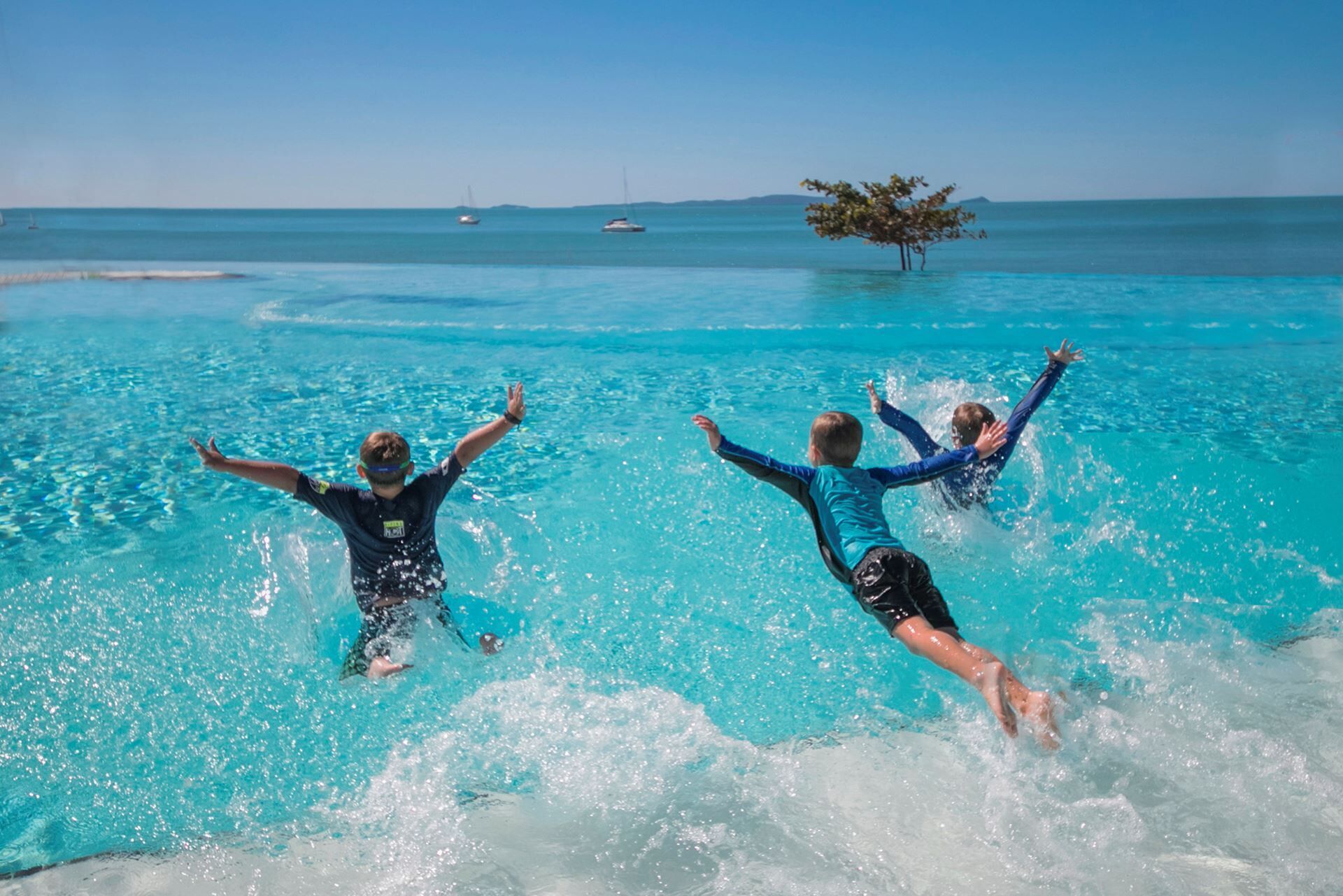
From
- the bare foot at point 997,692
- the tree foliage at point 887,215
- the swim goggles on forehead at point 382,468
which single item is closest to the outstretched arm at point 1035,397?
the bare foot at point 997,692

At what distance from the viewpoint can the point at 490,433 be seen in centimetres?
499

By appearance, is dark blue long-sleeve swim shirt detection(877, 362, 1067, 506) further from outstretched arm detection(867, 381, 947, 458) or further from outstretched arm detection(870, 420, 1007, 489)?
outstretched arm detection(870, 420, 1007, 489)

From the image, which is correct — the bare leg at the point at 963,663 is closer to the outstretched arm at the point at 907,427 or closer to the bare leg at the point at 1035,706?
the bare leg at the point at 1035,706

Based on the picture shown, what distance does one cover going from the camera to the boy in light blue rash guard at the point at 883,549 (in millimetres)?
3762

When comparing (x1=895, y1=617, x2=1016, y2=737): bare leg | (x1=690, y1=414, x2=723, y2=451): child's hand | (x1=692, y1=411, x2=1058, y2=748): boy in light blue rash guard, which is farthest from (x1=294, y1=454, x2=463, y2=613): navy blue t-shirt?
(x1=895, y1=617, x2=1016, y2=737): bare leg

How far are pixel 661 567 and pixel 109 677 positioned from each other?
3400 mm

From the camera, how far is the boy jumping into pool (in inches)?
180

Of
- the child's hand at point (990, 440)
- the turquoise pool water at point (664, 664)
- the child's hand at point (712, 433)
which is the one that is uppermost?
the child's hand at point (712, 433)

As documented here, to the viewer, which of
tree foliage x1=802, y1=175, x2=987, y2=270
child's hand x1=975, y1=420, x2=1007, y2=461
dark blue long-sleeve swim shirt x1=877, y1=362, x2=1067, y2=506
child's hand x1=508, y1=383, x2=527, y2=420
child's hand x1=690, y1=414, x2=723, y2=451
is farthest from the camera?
tree foliage x1=802, y1=175, x2=987, y2=270

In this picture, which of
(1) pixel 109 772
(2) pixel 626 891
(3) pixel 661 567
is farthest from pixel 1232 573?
(1) pixel 109 772

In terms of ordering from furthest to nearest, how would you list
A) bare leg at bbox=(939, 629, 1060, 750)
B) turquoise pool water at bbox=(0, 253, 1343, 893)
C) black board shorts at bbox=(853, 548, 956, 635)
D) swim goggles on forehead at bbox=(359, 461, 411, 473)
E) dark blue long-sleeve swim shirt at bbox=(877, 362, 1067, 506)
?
dark blue long-sleeve swim shirt at bbox=(877, 362, 1067, 506), swim goggles on forehead at bbox=(359, 461, 411, 473), black board shorts at bbox=(853, 548, 956, 635), turquoise pool water at bbox=(0, 253, 1343, 893), bare leg at bbox=(939, 629, 1060, 750)

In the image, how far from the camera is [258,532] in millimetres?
7359

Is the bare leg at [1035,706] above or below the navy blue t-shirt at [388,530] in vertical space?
below

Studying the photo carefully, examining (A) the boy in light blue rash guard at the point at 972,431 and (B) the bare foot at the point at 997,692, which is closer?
(B) the bare foot at the point at 997,692
